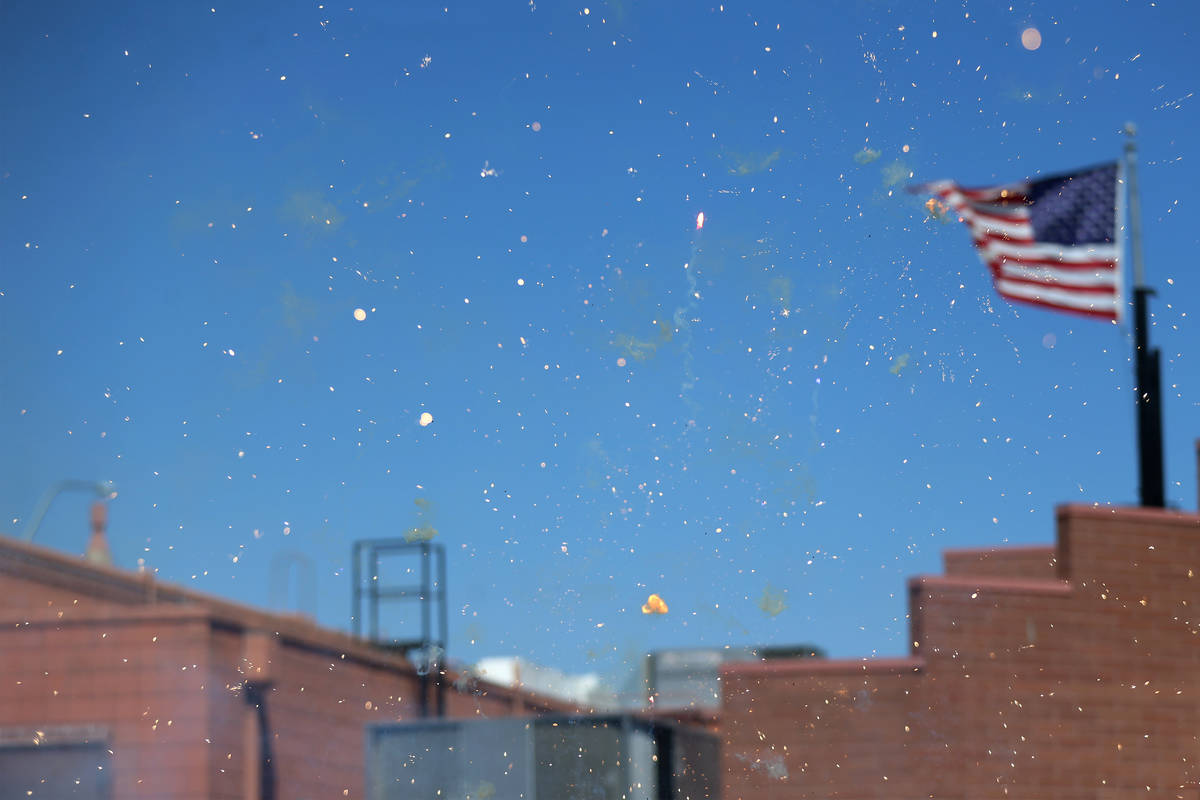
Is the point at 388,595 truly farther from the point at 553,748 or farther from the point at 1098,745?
the point at 1098,745

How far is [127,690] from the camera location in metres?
14.3

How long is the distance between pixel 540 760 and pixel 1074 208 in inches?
256

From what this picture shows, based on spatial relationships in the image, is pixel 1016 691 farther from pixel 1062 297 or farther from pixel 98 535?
pixel 98 535

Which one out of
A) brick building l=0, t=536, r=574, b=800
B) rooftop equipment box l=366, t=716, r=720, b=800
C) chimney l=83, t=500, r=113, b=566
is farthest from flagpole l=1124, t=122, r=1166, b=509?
chimney l=83, t=500, r=113, b=566

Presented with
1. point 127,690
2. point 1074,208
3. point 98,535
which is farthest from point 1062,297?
point 98,535

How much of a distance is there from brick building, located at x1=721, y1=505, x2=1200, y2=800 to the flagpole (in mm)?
692

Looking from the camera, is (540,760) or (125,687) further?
(125,687)

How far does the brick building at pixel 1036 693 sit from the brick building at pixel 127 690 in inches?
231

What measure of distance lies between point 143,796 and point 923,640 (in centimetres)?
821

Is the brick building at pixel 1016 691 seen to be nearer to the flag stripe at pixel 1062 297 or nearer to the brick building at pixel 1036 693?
the brick building at pixel 1036 693

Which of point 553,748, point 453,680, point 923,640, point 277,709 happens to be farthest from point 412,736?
point 453,680

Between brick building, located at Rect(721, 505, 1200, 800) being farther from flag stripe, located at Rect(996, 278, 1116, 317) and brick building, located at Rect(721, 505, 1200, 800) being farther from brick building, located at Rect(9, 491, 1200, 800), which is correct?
flag stripe, located at Rect(996, 278, 1116, 317)

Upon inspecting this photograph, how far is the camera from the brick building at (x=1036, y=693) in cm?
1100

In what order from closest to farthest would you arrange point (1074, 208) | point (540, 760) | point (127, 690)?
1. point (1074, 208)
2. point (540, 760)
3. point (127, 690)
